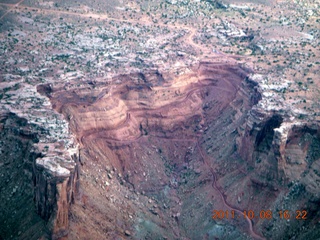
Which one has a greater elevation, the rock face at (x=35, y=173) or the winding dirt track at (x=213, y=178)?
the rock face at (x=35, y=173)

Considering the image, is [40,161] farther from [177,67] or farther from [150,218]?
[177,67]

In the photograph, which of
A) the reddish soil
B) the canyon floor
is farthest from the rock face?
the reddish soil

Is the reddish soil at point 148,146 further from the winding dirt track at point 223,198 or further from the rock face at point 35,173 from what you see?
the rock face at point 35,173

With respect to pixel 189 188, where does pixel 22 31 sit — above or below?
above

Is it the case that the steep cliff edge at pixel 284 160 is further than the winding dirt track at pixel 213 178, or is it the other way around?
the winding dirt track at pixel 213 178

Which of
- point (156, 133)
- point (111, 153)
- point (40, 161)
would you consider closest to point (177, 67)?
point (156, 133)
